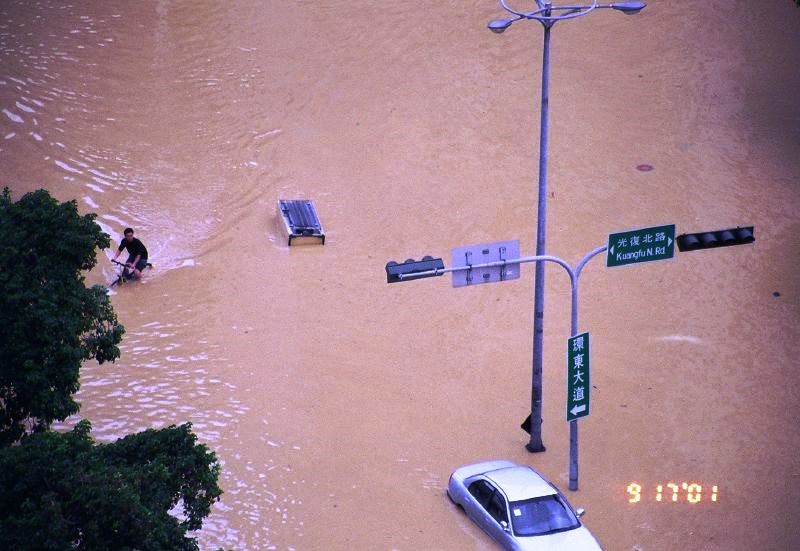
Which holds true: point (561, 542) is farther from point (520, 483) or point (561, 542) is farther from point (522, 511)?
point (520, 483)

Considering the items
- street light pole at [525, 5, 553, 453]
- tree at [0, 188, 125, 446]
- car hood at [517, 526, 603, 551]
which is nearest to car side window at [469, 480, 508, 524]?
car hood at [517, 526, 603, 551]

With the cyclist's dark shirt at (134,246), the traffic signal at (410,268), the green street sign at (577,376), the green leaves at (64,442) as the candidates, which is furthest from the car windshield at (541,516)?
the cyclist's dark shirt at (134,246)

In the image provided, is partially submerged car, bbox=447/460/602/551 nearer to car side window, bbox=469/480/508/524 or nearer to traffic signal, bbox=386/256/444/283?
car side window, bbox=469/480/508/524

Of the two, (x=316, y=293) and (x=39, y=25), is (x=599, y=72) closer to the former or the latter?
(x=316, y=293)

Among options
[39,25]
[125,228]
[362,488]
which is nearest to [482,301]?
[362,488]

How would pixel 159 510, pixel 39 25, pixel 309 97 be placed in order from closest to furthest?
pixel 159 510 < pixel 309 97 < pixel 39 25
